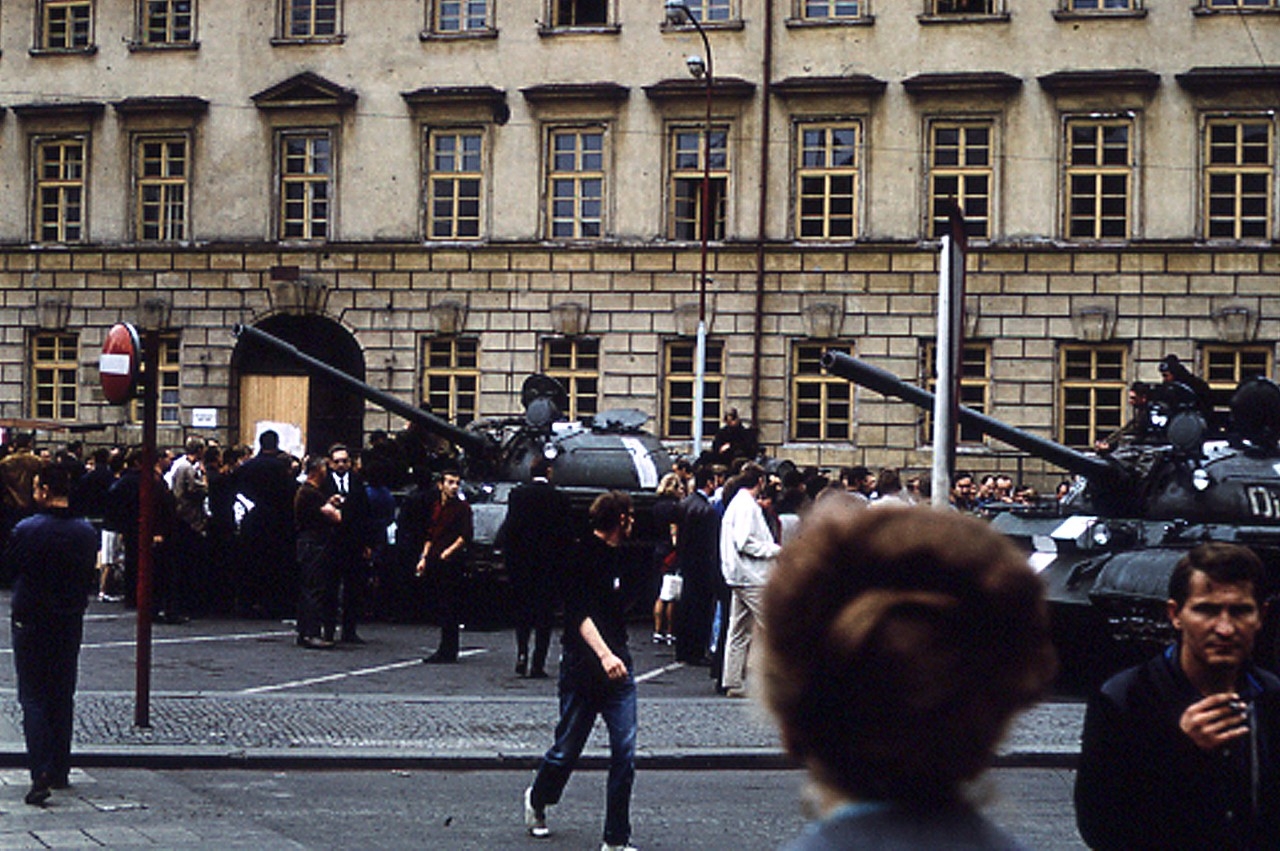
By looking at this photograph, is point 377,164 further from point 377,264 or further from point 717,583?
point 717,583

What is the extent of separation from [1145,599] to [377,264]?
23408 mm

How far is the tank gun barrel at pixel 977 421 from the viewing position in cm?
1633

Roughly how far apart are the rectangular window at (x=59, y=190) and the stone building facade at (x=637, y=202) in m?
0.06

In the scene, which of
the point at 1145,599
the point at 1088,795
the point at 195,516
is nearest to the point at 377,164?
the point at 195,516

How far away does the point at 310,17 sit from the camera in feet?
122

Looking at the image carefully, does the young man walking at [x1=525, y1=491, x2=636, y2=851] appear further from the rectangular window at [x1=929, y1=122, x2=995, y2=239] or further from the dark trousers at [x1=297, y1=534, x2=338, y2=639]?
the rectangular window at [x1=929, y1=122, x2=995, y2=239]

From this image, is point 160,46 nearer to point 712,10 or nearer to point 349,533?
point 712,10

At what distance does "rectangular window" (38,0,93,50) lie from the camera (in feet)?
126

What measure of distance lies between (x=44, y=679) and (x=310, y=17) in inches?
1116

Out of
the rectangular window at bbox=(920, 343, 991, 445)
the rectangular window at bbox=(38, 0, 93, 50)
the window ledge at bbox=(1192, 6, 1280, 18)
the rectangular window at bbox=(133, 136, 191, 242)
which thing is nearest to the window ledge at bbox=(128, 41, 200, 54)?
the rectangular window at bbox=(38, 0, 93, 50)

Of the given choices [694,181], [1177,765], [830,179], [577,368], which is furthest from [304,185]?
[1177,765]

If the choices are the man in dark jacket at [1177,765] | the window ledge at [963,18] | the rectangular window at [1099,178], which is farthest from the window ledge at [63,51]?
the man in dark jacket at [1177,765]

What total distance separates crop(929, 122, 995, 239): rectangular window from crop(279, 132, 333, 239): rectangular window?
35.9 ft

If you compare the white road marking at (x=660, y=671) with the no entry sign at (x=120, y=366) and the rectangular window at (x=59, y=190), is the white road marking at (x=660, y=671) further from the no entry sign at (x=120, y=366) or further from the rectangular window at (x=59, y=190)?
the rectangular window at (x=59, y=190)
